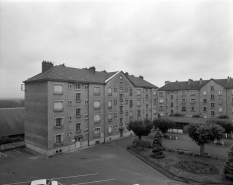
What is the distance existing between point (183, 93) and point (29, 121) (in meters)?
56.5

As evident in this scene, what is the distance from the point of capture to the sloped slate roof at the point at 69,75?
1273 inches

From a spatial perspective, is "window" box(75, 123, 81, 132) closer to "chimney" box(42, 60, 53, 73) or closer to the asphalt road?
the asphalt road

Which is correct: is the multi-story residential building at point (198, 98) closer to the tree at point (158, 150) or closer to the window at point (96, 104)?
the window at point (96, 104)

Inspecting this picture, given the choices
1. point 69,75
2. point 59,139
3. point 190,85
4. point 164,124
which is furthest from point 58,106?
point 190,85

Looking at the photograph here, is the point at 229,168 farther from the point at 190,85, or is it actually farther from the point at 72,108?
the point at 190,85

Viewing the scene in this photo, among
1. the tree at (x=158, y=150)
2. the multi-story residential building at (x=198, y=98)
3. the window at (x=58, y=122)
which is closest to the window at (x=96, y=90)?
the window at (x=58, y=122)

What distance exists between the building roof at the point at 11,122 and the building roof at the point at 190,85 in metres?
55.2

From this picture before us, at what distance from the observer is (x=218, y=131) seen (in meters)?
27.8

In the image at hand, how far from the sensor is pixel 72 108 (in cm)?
3444

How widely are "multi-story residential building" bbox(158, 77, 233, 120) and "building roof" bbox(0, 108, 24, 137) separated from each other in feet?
174

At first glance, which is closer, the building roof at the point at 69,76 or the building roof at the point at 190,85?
the building roof at the point at 69,76

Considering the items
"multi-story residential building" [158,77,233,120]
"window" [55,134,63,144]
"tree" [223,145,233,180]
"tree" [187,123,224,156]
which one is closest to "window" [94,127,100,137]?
"window" [55,134,63,144]

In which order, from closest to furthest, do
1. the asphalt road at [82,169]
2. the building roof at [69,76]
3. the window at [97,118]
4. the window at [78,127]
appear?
the asphalt road at [82,169] → the building roof at [69,76] → the window at [78,127] → the window at [97,118]

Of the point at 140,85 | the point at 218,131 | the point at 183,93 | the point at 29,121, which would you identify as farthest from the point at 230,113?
the point at 29,121
